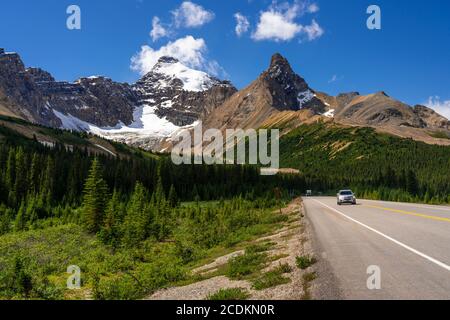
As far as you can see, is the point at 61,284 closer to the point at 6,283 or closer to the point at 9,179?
the point at 6,283

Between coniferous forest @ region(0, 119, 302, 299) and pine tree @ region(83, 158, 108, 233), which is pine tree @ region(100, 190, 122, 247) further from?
pine tree @ region(83, 158, 108, 233)

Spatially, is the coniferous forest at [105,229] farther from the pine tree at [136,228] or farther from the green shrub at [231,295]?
the green shrub at [231,295]

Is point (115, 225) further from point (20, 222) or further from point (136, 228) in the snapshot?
point (20, 222)

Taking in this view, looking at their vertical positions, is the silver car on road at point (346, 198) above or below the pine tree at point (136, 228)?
above

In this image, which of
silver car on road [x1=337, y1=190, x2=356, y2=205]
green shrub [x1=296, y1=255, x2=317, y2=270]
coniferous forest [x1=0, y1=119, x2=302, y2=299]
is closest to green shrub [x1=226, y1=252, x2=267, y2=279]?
green shrub [x1=296, y1=255, x2=317, y2=270]

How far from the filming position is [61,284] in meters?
29.4

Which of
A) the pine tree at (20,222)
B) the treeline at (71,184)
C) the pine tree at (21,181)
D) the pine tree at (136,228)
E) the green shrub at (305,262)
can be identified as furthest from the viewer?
the pine tree at (21,181)

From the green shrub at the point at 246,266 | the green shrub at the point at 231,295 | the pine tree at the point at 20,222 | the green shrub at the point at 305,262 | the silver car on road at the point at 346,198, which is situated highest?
the silver car on road at the point at 346,198

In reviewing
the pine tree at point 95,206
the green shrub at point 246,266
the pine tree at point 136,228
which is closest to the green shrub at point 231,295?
the green shrub at point 246,266

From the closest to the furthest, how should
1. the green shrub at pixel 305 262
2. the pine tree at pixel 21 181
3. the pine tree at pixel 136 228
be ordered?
the green shrub at pixel 305 262 → the pine tree at pixel 136 228 → the pine tree at pixel 21 181

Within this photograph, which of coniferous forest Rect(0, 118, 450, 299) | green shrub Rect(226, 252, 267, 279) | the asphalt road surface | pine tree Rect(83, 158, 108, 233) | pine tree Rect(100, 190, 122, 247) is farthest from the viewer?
pine tree Rect(83, 158, 108, 233)

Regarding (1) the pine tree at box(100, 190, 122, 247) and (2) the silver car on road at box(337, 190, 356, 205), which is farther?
(1) the pine tree at box(100, 190, 122, 247)

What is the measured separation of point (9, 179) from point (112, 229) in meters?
64.5
